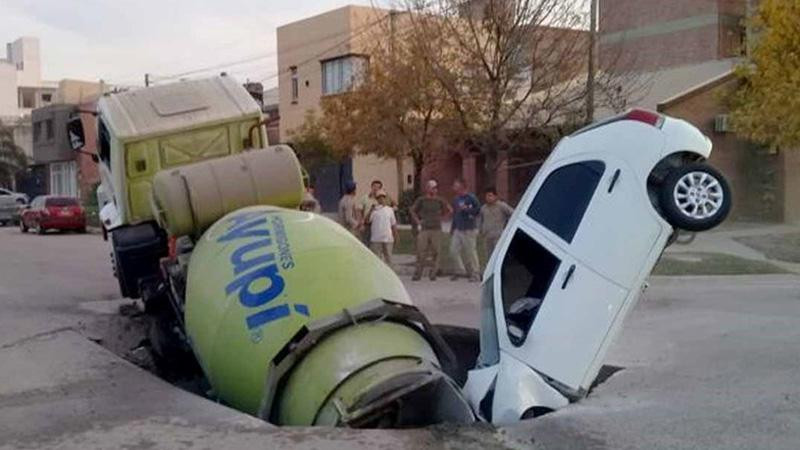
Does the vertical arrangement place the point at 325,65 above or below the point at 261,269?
above

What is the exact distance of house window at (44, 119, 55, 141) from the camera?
57616mm

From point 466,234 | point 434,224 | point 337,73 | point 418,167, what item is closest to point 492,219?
point 466,234

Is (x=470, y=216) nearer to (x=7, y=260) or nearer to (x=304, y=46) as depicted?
(x=7, y=260)

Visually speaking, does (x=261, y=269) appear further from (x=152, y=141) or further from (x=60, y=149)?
(x=60, y=149)

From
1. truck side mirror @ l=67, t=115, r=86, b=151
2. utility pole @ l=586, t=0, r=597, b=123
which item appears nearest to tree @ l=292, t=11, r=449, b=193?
utility pole @ l=586, t=0, r=597, b=123

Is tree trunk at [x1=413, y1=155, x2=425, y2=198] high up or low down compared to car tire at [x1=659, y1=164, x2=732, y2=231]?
down

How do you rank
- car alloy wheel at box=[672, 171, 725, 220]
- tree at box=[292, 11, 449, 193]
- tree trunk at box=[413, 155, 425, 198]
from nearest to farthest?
1. car alloy wheel at box=[672, 171, 725, 220]
2. tree at box=[292, 11, 449, 193]
3. tree trunk at box=[413, 155, 425, 198]

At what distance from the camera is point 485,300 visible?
24.2 feet

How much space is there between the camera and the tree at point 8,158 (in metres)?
61.7

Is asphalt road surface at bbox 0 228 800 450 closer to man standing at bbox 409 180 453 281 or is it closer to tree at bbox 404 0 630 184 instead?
man standing at bbox 409 180 453 281

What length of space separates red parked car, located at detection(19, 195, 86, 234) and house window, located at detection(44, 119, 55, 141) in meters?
23.2

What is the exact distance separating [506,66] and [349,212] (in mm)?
6091

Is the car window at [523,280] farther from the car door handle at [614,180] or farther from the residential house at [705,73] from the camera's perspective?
the residential house at [705,73]

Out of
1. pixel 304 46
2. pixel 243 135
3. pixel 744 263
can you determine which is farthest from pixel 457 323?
pixel 304 46
